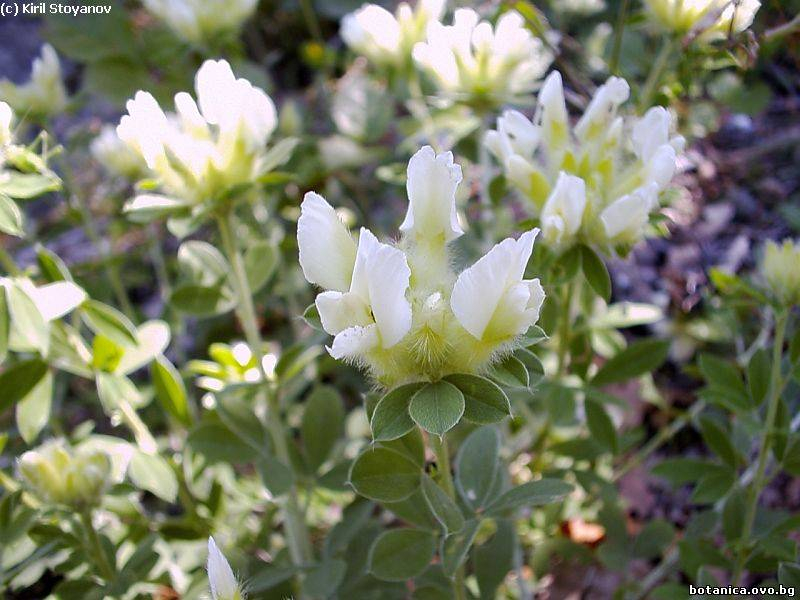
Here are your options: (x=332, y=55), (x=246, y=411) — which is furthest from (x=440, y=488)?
(x=332, y=55)

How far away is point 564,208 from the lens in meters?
1.04

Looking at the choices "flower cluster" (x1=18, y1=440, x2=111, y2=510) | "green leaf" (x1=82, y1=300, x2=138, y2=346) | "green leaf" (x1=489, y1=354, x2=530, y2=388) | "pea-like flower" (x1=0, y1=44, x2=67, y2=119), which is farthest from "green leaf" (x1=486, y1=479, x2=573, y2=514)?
"pea-like flower" (x1=0, y1=44, x2=67, y2=119)

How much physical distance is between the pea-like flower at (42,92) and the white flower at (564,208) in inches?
43.6

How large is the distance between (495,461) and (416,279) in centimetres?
35

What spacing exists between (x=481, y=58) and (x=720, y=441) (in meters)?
0.80

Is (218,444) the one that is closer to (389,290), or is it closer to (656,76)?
(389,290)

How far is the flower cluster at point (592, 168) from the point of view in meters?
1.03

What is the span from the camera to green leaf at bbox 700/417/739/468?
1.31 m

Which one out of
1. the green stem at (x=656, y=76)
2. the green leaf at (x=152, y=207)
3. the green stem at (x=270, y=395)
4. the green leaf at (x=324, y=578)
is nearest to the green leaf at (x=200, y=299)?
the green stem at (x=270, y=395)

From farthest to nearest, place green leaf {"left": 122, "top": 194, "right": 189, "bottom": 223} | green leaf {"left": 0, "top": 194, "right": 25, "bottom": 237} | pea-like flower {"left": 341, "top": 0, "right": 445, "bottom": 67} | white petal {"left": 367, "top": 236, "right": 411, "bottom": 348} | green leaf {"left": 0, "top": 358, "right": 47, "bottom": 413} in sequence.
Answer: pea-like flower {"left": 341, "top": 0, "right": 445, "bottom": 67}
green leaf {"left": 0, "top": 358, "right": 47, "bottom": 413}
green leaf {"left": 122, "top": 194, "right": 189, "bottom": 223}
green leaf {"left": 0, "top": 194, "right": 25, "bottom": 237}
white petal {"left": 367, "top": 236, "right": 411, "bottom": 348}

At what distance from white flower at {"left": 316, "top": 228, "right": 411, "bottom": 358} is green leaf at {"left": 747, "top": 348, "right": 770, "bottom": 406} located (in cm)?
73

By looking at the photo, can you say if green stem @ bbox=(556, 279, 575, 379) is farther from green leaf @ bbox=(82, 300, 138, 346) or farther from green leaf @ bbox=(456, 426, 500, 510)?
green leaf @ bbox=(82, 300, 138, 346)

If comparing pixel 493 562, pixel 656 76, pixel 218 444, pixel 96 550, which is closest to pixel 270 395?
pixel 218 444

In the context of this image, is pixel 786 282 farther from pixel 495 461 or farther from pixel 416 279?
pixel 416 279
